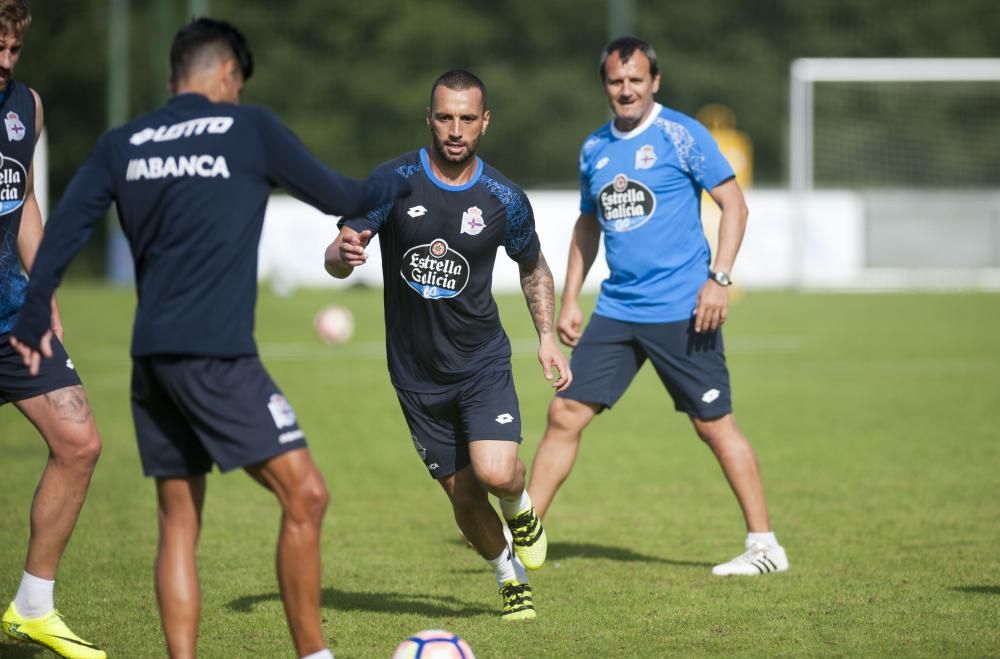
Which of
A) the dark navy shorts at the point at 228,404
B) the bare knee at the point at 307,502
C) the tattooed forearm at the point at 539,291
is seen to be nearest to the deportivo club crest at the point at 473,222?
the tattooed forearm at the point at 539,291

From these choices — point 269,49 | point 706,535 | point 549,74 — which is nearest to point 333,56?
point 269,49

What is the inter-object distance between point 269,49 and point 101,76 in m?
5.50

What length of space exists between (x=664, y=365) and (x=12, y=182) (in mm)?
3193

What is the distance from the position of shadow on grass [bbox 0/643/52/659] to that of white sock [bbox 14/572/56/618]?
205 millimetres

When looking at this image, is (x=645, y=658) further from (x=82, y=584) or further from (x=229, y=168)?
(x=82, y=584)

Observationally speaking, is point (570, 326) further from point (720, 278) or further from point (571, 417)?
point (720, 278)

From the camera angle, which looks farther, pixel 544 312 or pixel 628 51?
pixel 628 51

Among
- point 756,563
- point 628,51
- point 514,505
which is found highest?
point 628,51

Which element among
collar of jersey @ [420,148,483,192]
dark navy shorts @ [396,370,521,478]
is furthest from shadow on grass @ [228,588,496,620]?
collar of jersey @ [420,148,483,192]

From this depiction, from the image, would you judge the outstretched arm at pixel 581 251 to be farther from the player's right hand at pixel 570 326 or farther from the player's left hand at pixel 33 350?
the player's left hand at pixel 33 350

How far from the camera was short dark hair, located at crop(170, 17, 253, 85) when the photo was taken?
428 centimetres

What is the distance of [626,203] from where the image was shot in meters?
6.90

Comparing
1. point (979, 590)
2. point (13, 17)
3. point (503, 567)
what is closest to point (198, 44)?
point (13, 17)

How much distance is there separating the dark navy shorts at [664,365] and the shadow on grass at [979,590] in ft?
4.48
